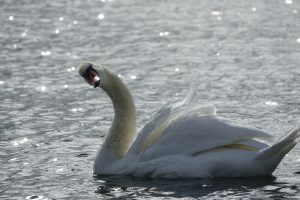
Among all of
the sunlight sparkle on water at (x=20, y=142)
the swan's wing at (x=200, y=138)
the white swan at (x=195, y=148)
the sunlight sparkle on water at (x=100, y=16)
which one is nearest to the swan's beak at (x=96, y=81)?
the white swan at (x=195, y=148)

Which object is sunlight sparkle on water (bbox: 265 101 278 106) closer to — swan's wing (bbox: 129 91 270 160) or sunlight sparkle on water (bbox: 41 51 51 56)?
swan's wing (bbox: 129 91 270 160)

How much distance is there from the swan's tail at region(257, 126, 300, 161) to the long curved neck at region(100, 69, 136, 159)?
2092 mm

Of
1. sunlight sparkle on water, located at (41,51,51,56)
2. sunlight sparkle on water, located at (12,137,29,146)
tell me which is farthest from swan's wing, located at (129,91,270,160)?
sunlight sparkle on water, located at (41,51,51,56)

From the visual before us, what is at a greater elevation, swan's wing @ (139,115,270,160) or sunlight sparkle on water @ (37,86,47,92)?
sunlight sparkle on water @ (37,86,47,92)

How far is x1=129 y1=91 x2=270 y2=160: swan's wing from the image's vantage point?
38.8 feet

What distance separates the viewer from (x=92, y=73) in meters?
12.6

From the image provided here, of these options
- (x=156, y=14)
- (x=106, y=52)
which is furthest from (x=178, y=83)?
(x=156, y=14)

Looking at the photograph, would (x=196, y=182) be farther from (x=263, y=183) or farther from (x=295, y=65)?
(x=295, y=65)

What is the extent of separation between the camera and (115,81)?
42.3ft

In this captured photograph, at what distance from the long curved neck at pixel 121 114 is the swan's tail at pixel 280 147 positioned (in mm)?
2092

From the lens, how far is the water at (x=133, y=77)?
39.3 ft

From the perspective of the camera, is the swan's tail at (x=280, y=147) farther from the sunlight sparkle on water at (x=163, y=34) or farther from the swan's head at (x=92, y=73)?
the sunlight sparkle on water at (x=163, y=34)

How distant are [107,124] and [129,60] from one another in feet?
20.1

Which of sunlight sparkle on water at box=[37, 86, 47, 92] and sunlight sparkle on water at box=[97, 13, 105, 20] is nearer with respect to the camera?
sunlight sparkle on water at box=[37, 86, 47, 92]
